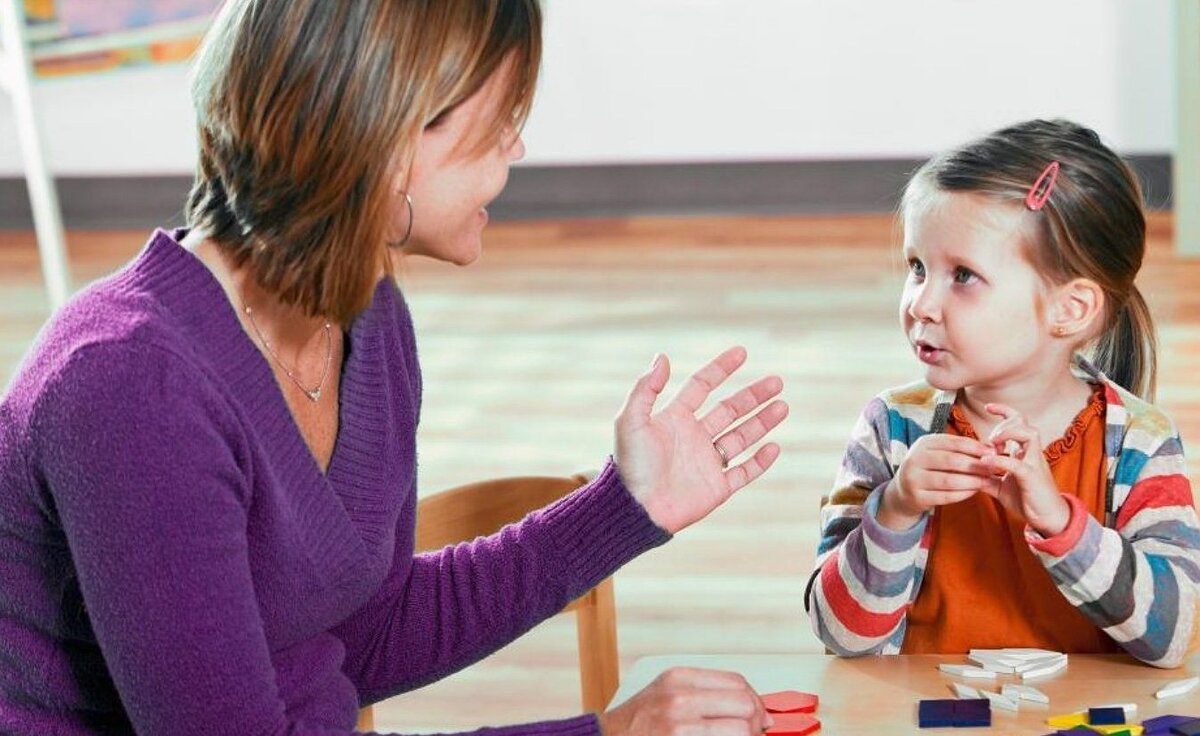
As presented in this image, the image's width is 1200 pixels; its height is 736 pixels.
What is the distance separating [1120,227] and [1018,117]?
4.88 metres

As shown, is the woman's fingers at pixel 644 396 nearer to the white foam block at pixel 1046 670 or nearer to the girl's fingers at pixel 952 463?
the girl's fingers at pixel 952 463

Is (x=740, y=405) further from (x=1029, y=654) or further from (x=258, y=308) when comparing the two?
(x=258, y=308)

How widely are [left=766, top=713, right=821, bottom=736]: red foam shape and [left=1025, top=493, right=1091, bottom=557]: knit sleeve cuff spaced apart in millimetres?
280

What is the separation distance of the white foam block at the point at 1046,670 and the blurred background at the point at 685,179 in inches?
105

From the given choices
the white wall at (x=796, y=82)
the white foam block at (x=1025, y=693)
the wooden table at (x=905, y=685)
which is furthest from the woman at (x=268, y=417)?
the white wall at (x=796, y=82)

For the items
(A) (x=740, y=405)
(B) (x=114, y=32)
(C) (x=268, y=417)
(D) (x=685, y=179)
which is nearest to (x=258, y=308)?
(C) (x=268, y=417)

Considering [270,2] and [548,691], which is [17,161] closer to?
[548,691]

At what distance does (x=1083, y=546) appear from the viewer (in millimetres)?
1542

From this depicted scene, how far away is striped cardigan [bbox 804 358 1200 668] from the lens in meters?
1.54

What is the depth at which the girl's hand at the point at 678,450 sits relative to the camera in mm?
1567

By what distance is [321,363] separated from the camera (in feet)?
5.09

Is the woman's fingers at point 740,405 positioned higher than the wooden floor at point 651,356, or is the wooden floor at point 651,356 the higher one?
the woman's fingers at point 740,405

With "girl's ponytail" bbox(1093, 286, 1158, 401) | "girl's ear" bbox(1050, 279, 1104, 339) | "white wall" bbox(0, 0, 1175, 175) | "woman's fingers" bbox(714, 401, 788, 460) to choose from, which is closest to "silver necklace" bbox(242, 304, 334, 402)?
"woman's fingers" bbox(714, 401, 788, 460)

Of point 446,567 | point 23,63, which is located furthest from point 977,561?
point 23,63
